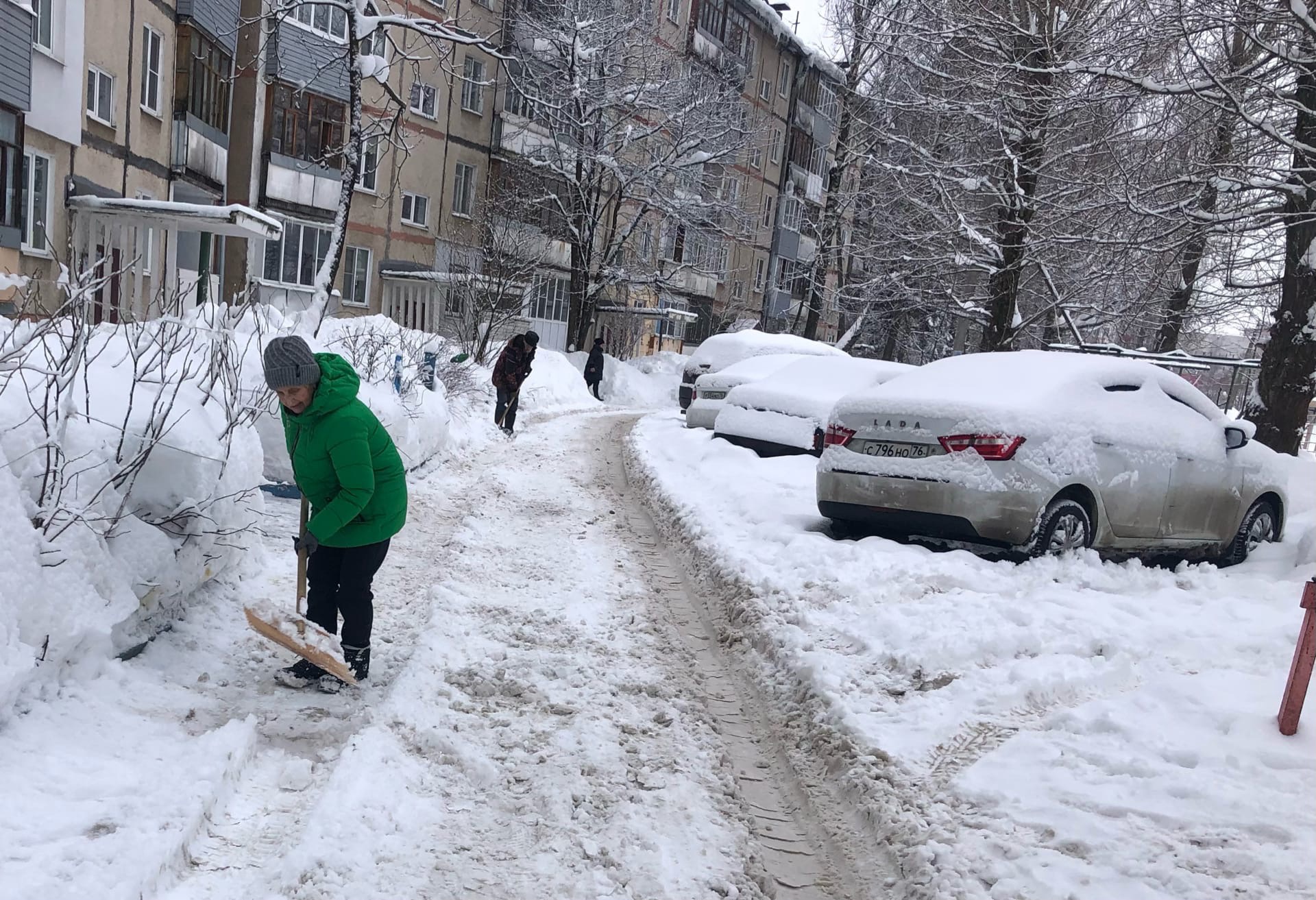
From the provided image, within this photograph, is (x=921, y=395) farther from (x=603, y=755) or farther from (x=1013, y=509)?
(x=603, y=755)

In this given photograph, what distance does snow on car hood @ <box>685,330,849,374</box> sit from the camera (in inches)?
648

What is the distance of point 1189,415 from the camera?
7.38m

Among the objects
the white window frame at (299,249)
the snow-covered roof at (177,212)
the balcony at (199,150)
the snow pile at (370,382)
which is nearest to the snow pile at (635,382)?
the white window frame at (299,249)

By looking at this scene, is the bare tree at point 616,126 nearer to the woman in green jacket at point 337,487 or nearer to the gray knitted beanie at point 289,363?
the woman in green jacket at point 337,487

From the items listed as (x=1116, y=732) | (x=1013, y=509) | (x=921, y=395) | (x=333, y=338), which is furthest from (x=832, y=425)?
(x=333, y=338)

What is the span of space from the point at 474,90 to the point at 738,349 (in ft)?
60.9

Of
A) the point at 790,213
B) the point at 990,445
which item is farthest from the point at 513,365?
the point at 790,213

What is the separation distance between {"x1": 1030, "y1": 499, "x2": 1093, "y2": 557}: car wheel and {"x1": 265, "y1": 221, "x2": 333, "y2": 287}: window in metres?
22.2

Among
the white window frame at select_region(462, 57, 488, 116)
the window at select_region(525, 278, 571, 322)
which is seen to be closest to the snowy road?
the window at select_region(525, 278, 571, 322)

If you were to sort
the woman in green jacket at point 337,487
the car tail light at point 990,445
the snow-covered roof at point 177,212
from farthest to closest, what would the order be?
the snow-covered roof at point 177,212 < the car tail light at point 990,445 < the woman in green jacket at point 337,487

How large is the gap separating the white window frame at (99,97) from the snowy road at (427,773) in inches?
587

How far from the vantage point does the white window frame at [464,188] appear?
30.6 m

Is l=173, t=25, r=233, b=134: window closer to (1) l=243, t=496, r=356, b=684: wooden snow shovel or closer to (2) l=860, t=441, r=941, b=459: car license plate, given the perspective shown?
(2) l=860, t=441, r=941, b=459: car license plate

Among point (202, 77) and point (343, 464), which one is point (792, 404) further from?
point (202, 77)
